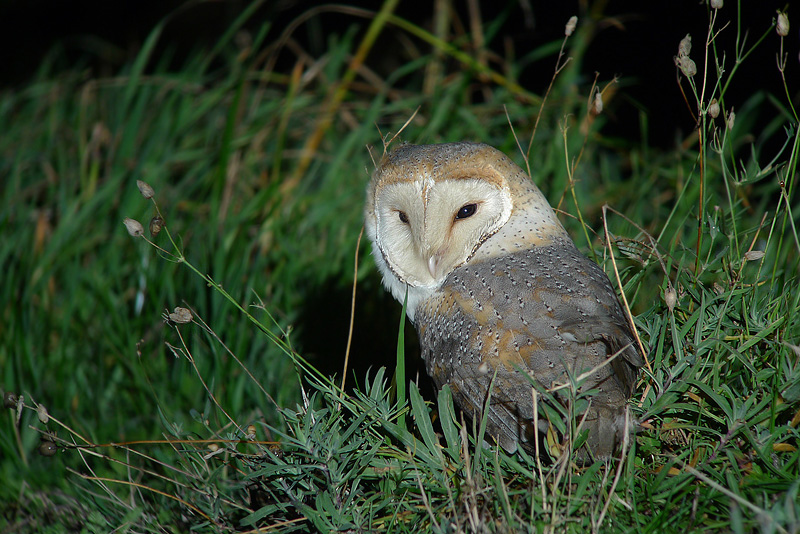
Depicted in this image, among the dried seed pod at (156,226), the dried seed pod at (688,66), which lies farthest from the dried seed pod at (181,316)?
the dried seed pod at (688,66)

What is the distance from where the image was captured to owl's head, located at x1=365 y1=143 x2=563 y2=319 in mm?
1913

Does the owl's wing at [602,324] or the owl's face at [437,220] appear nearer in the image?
the owl's wing at [602,324]

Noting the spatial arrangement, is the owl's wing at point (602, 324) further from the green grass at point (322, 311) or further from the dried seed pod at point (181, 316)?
the dried seed pod at point (181, 316)

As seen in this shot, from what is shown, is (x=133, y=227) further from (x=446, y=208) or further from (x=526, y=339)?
(x=526, y=339)

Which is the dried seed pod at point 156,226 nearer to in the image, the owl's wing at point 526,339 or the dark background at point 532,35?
the owl's wing at point 526,339

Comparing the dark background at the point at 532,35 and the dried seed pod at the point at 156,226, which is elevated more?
the dark background at the point at 532,35

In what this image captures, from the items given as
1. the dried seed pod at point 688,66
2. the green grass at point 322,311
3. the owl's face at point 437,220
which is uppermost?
the dried seed pod at point 688,66

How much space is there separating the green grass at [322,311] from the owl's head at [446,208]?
272 millimetres

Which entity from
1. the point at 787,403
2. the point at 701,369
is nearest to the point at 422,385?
the point at 701,369

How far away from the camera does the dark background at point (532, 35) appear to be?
3479 millimetres

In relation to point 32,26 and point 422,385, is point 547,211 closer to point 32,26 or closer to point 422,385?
point 422,385

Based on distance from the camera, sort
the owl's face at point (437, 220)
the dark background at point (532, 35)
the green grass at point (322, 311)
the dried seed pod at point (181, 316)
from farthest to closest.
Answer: the dark background at point (532, 35)
the owl's face at point (437, 220)
the dried seed pod at point (181, 316)
the green grass at point (322, 311)

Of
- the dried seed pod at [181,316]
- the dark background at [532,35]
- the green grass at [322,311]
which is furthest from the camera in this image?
the dark background at [532,35]

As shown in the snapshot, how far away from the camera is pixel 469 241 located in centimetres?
199
